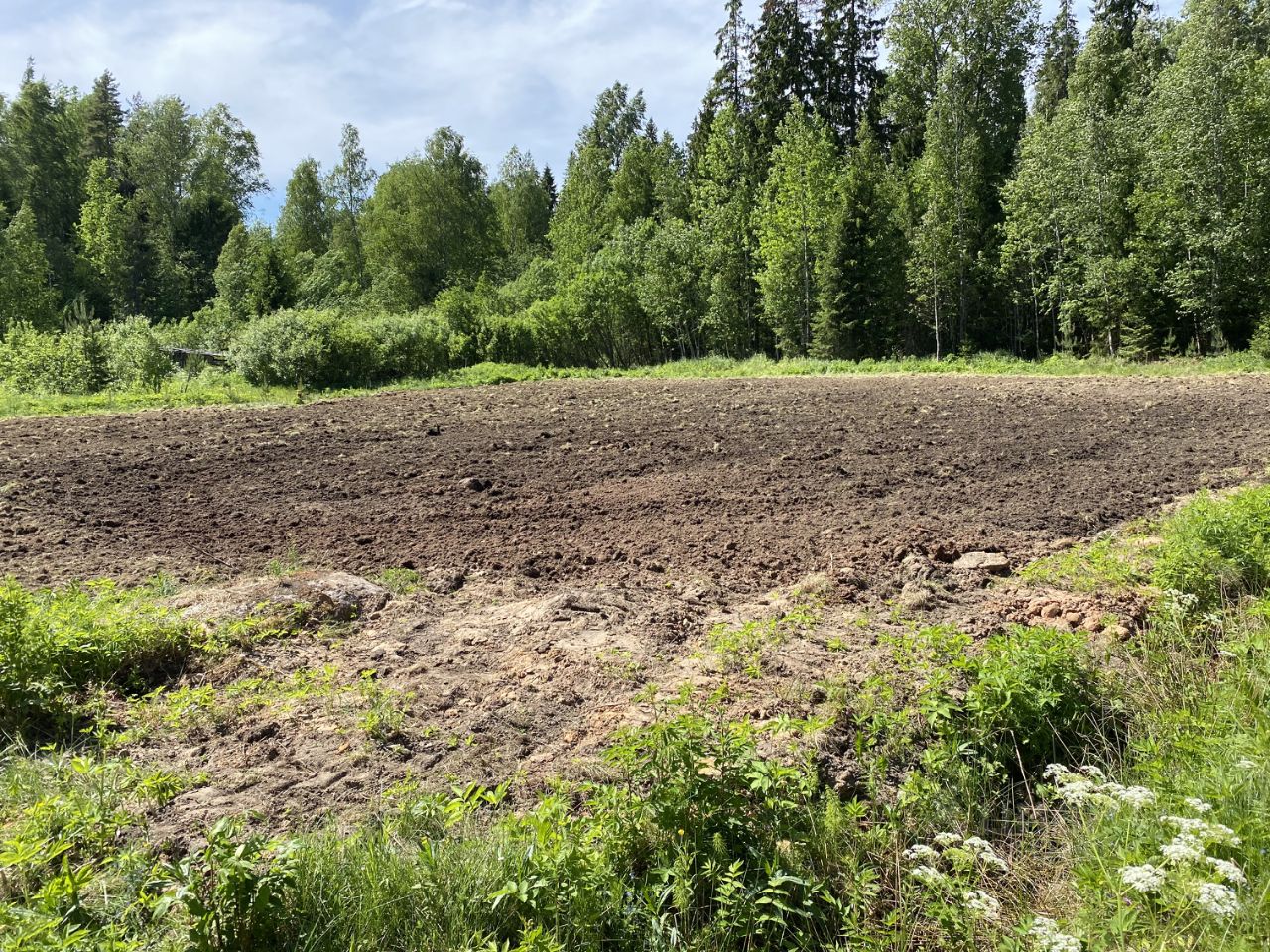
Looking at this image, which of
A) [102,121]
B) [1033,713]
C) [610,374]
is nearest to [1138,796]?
[1033,713]

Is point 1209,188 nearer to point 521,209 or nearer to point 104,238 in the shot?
point 521,209

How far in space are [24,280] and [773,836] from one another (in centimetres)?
4766

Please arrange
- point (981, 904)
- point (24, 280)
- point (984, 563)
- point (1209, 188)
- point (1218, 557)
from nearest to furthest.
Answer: point (981, 904), point (1218, 557), point (984, 563), point (1209, 188), point (24, 280)

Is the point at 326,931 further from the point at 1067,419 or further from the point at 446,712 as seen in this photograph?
the point at 1067,419

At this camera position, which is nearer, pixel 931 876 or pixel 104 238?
pixel 931 876

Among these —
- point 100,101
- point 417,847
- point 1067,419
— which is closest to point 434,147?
point 100,101

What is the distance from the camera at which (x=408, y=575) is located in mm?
6137

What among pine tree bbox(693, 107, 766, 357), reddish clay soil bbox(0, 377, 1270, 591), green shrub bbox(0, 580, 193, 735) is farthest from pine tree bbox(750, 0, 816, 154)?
green shrub bbox(0, 580, 193, 735)

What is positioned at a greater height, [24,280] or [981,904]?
[24,280]

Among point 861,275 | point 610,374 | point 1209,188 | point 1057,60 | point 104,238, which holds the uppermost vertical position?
point 1057,60

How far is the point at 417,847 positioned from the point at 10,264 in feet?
152

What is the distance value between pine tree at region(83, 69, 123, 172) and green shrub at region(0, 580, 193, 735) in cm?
6648

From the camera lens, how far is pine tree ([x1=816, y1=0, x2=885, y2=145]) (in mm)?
41625

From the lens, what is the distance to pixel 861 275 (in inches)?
1232
